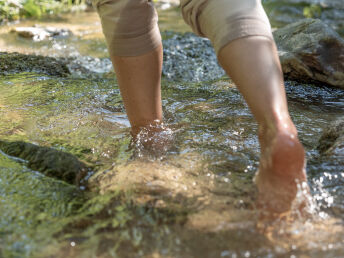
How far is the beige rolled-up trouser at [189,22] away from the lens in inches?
55.0

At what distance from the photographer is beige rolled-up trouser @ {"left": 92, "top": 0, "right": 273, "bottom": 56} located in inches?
55.0

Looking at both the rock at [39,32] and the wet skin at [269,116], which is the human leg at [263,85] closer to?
the wet skin at [269,116]

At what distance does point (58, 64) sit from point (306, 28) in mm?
2403

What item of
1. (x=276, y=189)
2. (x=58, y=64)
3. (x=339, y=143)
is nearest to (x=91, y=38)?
(x=58, y=64)

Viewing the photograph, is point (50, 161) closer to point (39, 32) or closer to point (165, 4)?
point (39, 32)

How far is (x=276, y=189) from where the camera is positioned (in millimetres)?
1348

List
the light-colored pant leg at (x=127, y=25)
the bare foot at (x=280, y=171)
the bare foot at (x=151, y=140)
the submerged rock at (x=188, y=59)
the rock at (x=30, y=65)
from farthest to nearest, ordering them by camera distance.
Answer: the submerged rock at (x=188, y=59), the rock at (x=30, y=65), the bare foot at (x=151, y=140), the light-colored pant leg at (x=127, y=25), the bare foot at (x=280, y=171)

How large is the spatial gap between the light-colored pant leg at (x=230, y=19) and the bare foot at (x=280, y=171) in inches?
14.3

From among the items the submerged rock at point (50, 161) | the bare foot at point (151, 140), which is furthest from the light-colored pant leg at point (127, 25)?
the submerged rock at point (50, 161)

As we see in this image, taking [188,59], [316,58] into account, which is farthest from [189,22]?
[188,59]

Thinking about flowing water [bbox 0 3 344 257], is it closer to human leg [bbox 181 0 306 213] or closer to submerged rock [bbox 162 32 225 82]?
human leg [bbox 181 0 306 213]

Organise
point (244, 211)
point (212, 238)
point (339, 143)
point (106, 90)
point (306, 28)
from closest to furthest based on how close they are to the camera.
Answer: point (212, 238) → point (244, 211) → point (339, 143) → point (106, 90) → point (306, 28)

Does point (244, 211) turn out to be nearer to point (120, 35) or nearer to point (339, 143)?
point (339, 143)

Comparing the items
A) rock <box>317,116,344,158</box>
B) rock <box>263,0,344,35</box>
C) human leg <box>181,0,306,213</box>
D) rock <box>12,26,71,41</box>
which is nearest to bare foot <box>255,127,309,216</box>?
human leg <box>181,0,306,213</box>
